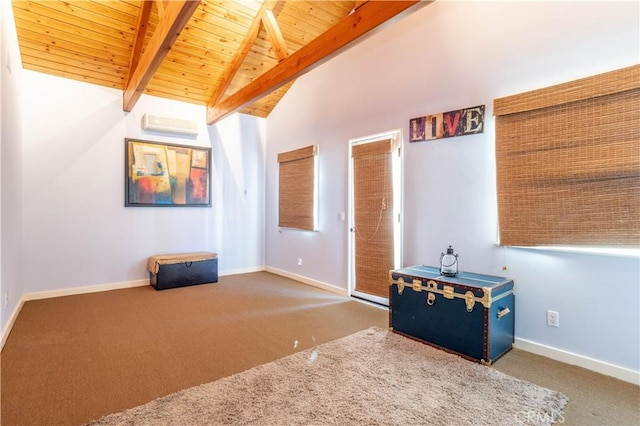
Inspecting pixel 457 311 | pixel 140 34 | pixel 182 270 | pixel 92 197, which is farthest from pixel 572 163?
pixel 92 197

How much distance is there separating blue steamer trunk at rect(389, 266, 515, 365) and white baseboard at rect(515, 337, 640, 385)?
5.5 inches

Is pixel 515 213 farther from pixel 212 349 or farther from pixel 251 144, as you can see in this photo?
pixel 251 144

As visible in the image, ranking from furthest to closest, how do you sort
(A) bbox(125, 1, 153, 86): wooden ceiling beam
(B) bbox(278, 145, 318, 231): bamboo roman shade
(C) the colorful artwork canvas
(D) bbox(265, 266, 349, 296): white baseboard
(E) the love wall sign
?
(B) bbox(278, 145, 318, 231): bamboo roman shade, (C) the colorful artwork canvas, (D) bbox(265, 266, 349, 296): white baseboard, (A) bbox(125, 1, 153, 86): wooden ceiling beam, (E) the love wall sign

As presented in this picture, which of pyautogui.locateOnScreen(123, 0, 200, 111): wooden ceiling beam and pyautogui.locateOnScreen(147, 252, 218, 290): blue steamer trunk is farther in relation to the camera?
pyautogui.locateOnScreen(147, 252, 218, 290): blue steamer trunk

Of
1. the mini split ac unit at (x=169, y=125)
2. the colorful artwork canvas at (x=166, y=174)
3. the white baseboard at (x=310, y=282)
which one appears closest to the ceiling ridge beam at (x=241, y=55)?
the mini split ac unit at (x=169, y=125)

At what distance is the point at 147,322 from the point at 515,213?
3578 mm

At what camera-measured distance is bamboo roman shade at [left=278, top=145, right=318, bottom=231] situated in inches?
188

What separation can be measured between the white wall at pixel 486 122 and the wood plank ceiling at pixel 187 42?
0.88m

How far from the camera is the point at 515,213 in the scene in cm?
264

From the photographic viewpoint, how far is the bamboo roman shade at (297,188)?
4.78 metres

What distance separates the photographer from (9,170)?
10.0ft

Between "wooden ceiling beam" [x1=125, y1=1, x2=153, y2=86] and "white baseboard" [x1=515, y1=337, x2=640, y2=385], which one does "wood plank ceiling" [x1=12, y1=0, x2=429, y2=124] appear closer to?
"wooden ceiling beam" [x1=125, y1=1, x2=153, y2=86]

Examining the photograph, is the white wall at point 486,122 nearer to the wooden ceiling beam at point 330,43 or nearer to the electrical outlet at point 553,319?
the electrical outlet at point 553,319

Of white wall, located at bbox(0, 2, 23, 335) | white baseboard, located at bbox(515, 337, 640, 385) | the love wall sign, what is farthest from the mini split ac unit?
white baseboard, located at bbox(515, 337, 640, 385)
